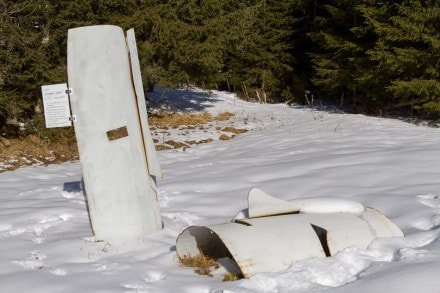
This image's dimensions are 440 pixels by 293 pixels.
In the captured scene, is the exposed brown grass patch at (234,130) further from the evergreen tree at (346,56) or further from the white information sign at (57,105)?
the white information sign at (57,105)

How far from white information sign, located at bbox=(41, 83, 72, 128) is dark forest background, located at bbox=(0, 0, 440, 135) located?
5.57m

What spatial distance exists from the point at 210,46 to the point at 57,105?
34.0 feet

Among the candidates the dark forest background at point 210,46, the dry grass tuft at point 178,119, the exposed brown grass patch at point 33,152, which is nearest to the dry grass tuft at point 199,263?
the exposed brown grass patch at point 33,152

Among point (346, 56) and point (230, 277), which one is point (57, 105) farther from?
point (346, 56)

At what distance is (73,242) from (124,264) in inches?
27.6

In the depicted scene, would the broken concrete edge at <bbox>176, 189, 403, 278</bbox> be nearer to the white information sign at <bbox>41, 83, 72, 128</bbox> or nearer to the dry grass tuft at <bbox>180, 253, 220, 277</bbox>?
the dry grass tuft at <bbox>180, 253, 220, 277</bbox>

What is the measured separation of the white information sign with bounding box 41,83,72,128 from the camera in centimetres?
415

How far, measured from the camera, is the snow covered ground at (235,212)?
303cm

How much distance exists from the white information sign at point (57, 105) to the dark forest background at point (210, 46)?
219 inches

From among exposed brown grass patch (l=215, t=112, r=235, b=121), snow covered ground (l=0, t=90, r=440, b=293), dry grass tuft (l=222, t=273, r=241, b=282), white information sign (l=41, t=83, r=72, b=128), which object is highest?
white information sign (l=41, t=83, r=72, b=128)

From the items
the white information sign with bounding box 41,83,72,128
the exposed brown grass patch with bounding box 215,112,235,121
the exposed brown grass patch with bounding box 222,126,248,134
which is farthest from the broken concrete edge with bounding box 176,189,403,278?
the exposed brown grass patch with bounding box 215,112,235,121

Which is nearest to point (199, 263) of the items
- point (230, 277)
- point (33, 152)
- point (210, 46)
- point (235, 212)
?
point (230, 277)

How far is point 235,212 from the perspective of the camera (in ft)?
15.6

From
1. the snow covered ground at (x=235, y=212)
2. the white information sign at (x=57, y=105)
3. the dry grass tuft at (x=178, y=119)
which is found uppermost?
the white information sign at (x=57, y=105)
